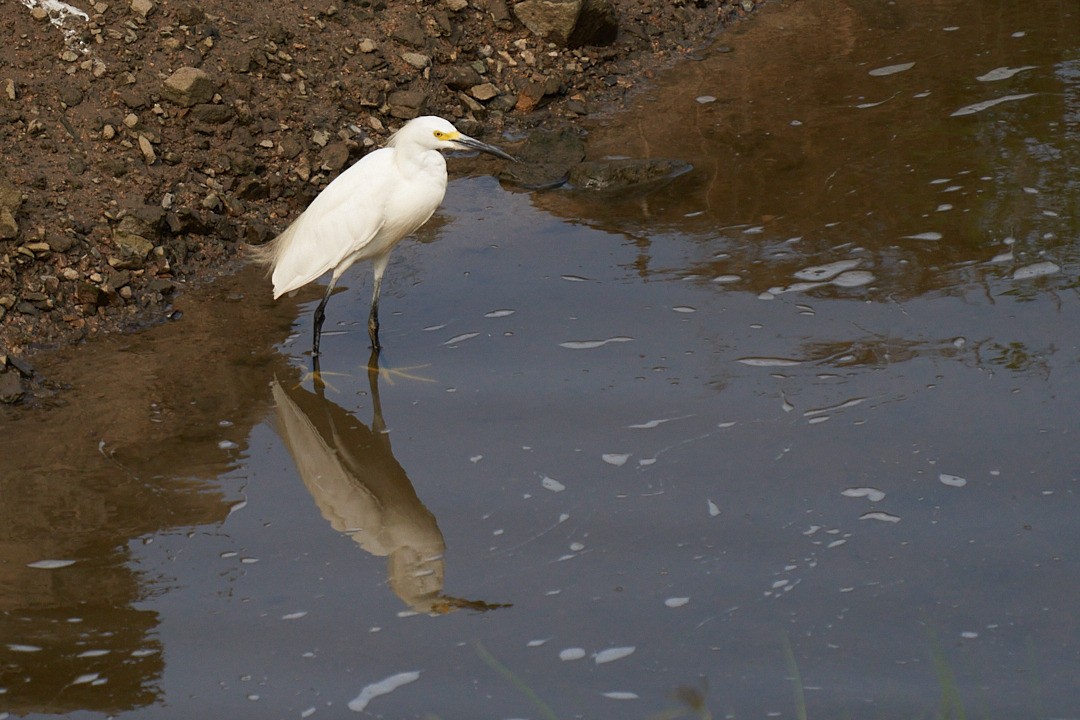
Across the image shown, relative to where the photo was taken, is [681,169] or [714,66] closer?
[681,169]

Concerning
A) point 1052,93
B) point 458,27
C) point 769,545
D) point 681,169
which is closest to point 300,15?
point 458,27

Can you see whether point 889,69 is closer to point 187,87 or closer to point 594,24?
point 594,24

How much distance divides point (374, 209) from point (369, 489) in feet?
5.11

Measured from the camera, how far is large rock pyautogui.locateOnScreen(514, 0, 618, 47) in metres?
7.75

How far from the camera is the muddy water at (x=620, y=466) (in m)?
3.29

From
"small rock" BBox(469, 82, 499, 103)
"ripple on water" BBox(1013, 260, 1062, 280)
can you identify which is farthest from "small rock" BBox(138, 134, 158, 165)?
"ripple on water" BBox(1013, 260, 1062, 280)

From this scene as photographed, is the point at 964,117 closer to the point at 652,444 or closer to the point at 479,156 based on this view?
the point at 479,156

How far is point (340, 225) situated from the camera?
5434 mm

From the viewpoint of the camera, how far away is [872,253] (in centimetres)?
548

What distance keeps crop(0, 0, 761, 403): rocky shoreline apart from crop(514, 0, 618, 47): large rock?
0.04ft

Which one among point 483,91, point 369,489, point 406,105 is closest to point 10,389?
point 369,489

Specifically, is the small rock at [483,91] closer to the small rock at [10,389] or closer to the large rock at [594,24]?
the large rock at [594,24]

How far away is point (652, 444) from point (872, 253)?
1.81m

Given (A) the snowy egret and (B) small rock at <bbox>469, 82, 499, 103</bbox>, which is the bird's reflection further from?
(B) small rock at <bbox>469, 82, 499, 103</bbox>
